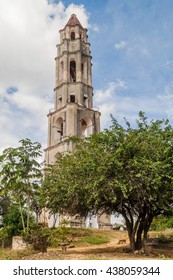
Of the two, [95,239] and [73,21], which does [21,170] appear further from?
[73,21]

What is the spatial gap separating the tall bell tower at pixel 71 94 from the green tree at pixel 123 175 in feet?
62.0

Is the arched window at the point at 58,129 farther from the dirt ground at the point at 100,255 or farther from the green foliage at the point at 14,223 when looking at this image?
the dirt ground at the point at 100,255

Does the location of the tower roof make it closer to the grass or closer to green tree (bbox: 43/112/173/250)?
the grass

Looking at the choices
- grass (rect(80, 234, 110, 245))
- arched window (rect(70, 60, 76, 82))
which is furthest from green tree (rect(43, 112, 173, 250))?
arched window (rect(70, 60, 76, 82))

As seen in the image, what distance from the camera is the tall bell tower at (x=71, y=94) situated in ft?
122

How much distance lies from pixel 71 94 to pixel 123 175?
2602 centimetres

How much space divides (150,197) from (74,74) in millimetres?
31036

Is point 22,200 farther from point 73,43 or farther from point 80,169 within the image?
point 73,43

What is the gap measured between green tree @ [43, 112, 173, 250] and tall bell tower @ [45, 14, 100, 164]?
62.0 feet

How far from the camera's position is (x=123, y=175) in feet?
49.1

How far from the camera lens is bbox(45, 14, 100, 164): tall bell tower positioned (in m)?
37.2

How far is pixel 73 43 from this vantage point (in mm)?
43375

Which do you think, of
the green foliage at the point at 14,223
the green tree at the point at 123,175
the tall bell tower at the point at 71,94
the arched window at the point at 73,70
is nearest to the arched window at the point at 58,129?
the tall bell tower at the point at 71,94
